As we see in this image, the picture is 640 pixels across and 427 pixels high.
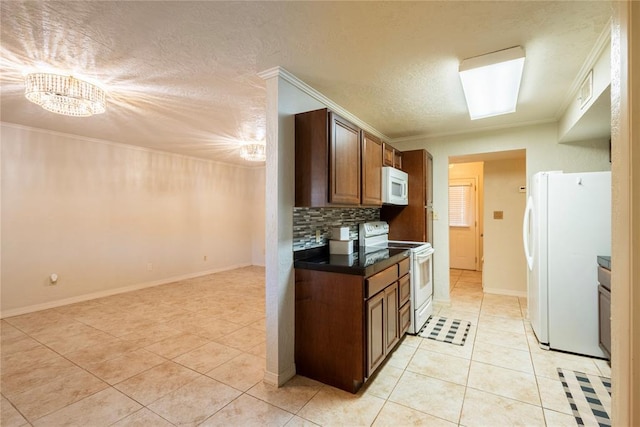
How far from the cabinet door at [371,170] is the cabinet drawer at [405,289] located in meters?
0.79

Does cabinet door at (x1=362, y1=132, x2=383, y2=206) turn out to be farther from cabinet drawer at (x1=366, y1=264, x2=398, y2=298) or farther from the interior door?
the interior door

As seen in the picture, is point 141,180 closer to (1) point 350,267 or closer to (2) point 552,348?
(1) point 350,267

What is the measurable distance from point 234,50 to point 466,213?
5786mm

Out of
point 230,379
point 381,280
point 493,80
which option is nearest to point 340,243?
point 381,280

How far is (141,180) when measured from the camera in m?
4.94

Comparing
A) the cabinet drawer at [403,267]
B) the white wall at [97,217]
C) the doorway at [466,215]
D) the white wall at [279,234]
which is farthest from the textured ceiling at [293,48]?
the doorway at [466,215]

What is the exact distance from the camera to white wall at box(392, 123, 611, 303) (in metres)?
3.28

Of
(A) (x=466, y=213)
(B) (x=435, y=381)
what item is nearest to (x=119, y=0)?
(B) (x=435, y=381)

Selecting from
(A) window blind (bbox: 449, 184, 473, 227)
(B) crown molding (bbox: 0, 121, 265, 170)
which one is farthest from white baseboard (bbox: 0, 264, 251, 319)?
(A) window blind (bbox: 449, 184, 473, 227)

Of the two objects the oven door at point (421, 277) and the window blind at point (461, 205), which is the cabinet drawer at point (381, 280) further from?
the window blind at point (461, 205)

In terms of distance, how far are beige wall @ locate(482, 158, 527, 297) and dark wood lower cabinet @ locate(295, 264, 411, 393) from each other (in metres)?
3.07

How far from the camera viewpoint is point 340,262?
2.26 meters

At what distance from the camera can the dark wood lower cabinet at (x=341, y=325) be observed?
6.62 feet

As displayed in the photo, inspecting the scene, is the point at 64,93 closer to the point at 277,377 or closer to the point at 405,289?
the point at 277,377
